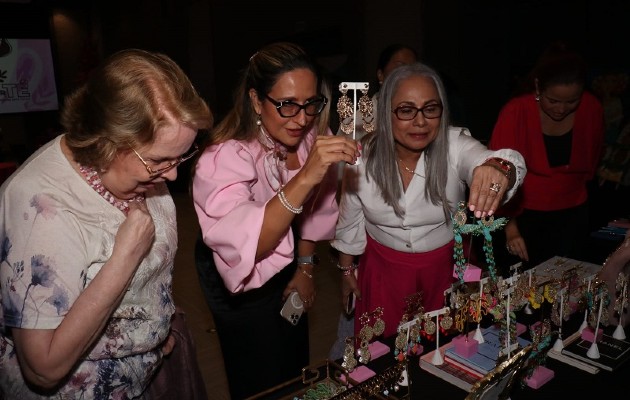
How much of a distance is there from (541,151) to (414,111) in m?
1.19

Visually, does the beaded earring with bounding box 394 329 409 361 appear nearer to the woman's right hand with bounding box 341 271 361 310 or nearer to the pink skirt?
the pink skirt

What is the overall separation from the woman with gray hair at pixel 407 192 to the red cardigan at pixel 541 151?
84 cm

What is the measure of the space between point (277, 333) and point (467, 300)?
0.72 m

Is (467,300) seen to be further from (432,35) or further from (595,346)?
(432,35)

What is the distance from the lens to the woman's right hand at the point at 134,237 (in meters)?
1.17

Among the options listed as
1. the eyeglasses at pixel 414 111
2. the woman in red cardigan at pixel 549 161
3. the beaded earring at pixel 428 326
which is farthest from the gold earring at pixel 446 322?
the woman in red cardigan at pixel 549 161

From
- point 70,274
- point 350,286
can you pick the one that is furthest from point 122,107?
point 350,286

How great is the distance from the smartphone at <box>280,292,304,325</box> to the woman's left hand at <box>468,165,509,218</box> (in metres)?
0.77

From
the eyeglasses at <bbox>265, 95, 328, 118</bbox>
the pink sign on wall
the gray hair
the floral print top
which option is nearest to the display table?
the floral print top

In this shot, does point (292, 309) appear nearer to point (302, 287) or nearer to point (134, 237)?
point (302, 287)

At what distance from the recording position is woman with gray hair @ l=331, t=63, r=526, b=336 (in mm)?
1852

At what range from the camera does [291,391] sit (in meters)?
1.41

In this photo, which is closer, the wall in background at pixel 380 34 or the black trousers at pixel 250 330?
the black trousers at pixel 250 330

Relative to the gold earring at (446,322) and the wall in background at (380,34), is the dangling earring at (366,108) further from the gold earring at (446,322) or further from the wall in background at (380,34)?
the wall in background at (380,34)
